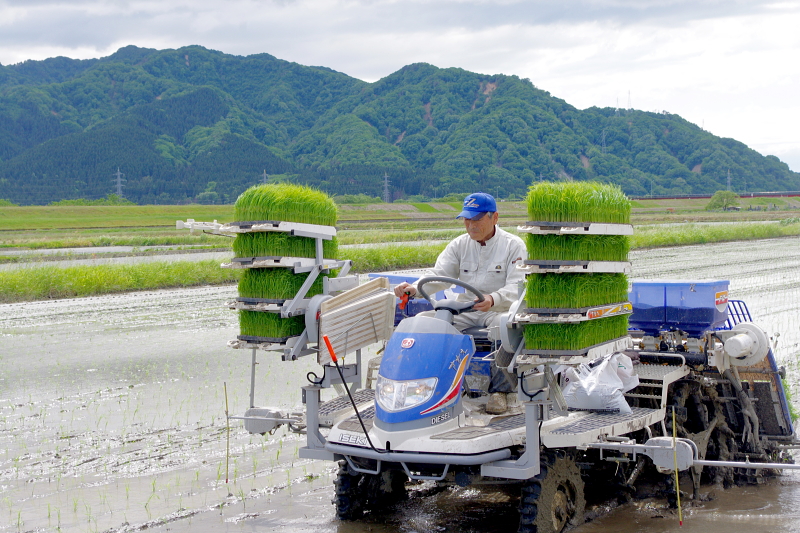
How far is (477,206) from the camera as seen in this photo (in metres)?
6.01

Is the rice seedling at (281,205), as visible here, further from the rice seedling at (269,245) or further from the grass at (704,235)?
the grass at (704,235)

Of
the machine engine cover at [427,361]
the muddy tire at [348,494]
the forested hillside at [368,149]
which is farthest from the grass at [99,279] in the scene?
the forested hillside at [368,149]

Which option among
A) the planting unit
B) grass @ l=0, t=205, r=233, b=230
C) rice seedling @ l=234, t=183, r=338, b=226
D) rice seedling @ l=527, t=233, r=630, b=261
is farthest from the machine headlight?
grass @ l=0, t=205, r=233, b=230

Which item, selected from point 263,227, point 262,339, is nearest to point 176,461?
point 262,339

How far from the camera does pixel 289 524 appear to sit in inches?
219

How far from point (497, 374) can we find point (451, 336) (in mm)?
714

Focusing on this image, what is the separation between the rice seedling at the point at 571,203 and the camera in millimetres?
4961

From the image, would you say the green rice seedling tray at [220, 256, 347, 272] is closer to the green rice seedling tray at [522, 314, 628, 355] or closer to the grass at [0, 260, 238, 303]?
the green rice seedling tray at [522, 314, 628, 355]

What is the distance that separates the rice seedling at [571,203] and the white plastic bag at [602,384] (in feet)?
3.93

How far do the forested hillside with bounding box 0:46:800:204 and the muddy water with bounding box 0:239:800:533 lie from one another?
4519 inches

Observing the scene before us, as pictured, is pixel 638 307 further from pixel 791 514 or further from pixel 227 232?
pixel 227 232

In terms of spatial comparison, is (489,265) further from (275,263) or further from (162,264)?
(162,264)

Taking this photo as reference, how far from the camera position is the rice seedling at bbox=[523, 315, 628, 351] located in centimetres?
486

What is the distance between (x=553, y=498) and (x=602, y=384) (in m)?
1.02
